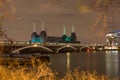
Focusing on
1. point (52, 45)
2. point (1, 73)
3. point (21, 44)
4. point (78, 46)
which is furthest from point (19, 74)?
point (78, 46)

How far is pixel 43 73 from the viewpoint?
11.7 m

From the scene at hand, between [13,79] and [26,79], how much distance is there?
20.2 inches

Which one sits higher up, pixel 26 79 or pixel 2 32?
pixel 2 32

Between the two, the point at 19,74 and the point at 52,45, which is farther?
the point at 52,45

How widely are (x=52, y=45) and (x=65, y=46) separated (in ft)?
46.4

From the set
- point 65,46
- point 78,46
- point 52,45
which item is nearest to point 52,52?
point 52,45

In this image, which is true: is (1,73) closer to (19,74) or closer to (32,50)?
(19,74)

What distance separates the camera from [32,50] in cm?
15950

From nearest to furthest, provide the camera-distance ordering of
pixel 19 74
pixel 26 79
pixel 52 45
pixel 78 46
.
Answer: pixel 26 79
pixel 19 74
pixel 52 45
pixel 78 46

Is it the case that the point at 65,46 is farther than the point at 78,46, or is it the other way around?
the point at 78,46

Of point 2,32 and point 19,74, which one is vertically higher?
point 2,32

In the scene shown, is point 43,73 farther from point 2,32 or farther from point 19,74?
point 2,32

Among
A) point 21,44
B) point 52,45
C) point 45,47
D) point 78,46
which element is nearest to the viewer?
point 21,44

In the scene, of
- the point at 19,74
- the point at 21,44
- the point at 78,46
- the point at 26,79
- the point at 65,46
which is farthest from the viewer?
the point at 78,46
